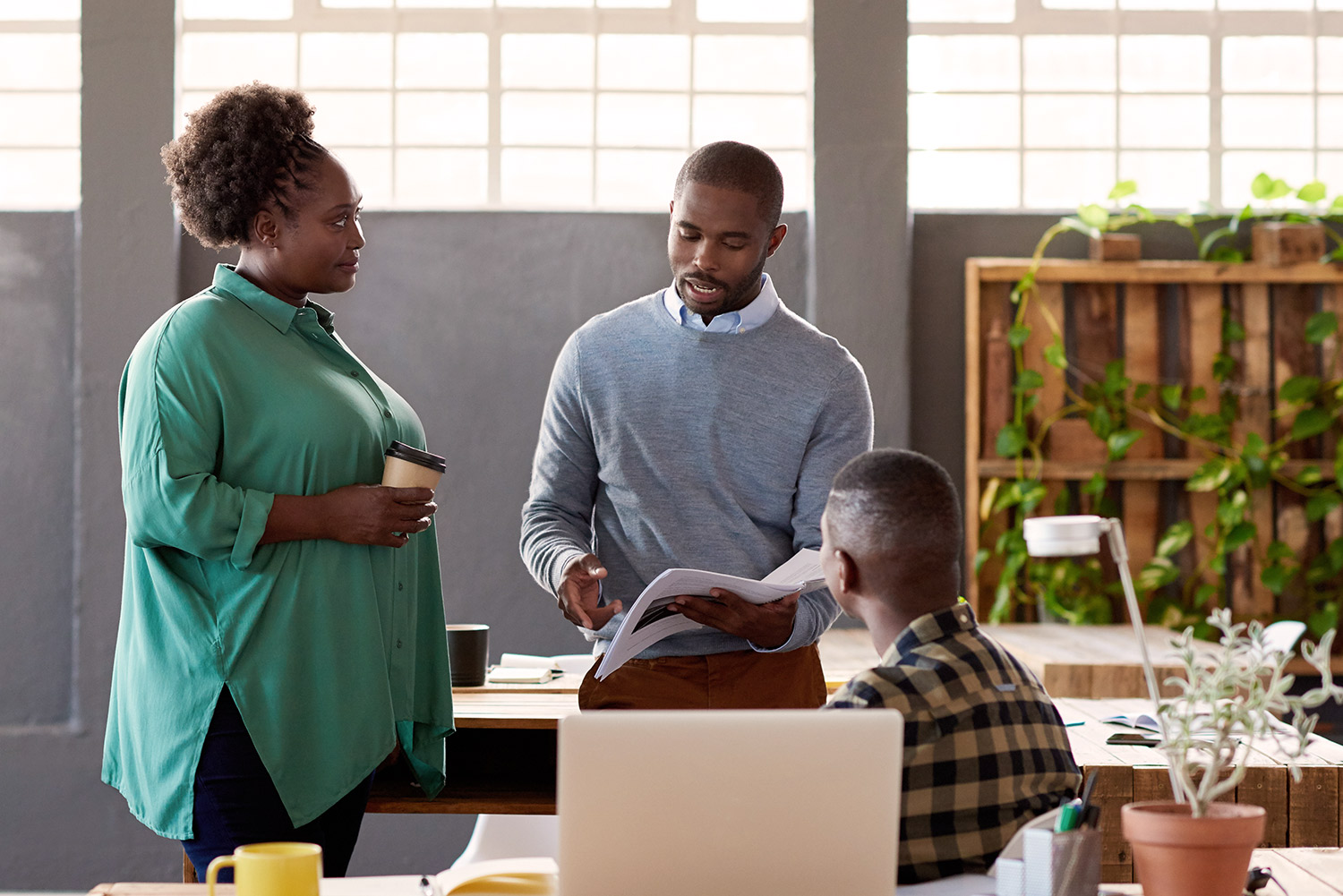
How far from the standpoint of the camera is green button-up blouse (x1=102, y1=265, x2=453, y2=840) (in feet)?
5.33

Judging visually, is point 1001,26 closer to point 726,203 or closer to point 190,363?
point 726,203

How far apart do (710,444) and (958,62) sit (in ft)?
10.2

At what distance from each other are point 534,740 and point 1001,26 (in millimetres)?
3262

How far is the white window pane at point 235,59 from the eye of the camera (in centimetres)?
443

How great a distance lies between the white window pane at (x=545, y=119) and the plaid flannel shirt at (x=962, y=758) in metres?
3.49

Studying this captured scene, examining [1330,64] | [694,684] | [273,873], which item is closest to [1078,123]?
[1330,64]

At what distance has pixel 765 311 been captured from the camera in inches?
79.3

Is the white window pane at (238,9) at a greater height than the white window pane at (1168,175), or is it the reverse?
the white window pane at (238,9)

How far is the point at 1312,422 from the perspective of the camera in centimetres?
426

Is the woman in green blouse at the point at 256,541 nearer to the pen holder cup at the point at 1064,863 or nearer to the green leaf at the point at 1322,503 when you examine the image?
the pen holder cup at the point at 1064,863

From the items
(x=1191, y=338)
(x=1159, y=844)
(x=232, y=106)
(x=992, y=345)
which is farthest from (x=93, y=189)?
(x=1159, y=844)

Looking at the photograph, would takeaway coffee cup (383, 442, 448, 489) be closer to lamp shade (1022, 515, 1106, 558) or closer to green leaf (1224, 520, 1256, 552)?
lamp shade (1022, 515, 1106, 558)

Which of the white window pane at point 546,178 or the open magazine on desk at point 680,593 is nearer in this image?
the open magazine on desk at point 680,593

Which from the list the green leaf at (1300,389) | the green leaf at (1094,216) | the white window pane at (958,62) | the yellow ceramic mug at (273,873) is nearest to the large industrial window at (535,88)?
the white window pane at (958,62)
